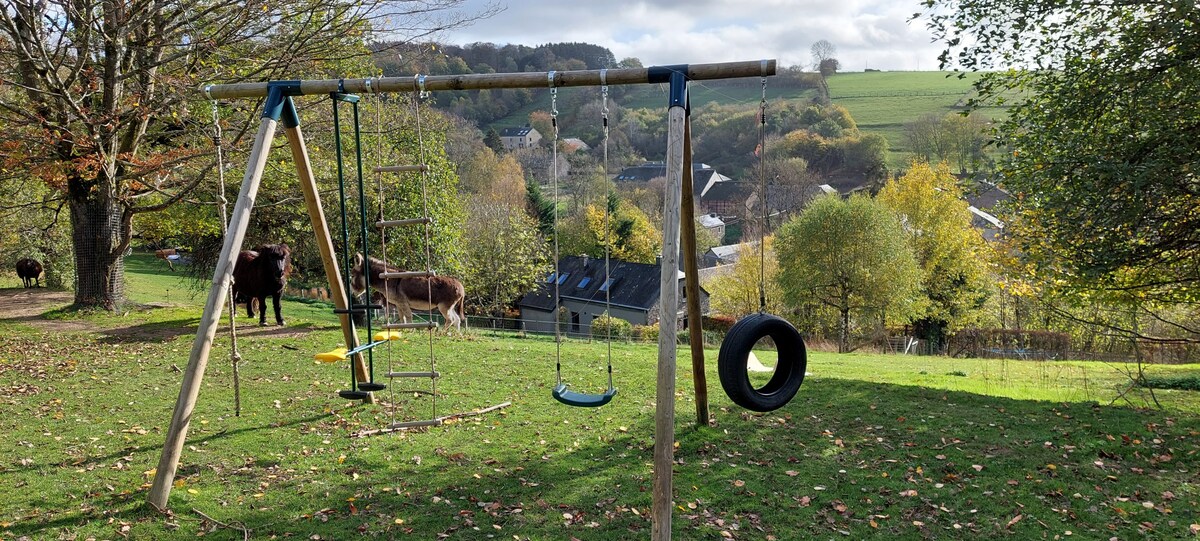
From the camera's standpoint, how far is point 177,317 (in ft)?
50.0

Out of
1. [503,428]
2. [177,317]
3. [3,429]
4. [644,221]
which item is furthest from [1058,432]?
[644,221]

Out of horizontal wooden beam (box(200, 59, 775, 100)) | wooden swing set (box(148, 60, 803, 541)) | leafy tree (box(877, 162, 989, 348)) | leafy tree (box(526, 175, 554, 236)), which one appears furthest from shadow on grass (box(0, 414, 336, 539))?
leafy tree (box(526, 175, 554, 236))

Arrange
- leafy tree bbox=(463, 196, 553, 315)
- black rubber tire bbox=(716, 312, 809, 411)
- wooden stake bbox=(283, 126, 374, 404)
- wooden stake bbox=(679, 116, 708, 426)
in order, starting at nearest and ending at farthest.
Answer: black rubber tire bbox=(716, 312, 809, 411), wooden stake bbox=(679, 116, 708, 426), wooden stake bbox=(283, 126, 374, 404), leafy tree bbox=(463, 196, 553, 315)

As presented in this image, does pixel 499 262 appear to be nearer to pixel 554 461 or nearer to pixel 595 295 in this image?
pixel 595 295

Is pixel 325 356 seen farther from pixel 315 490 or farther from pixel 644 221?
pixel 644 221

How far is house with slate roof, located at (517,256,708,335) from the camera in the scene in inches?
1756

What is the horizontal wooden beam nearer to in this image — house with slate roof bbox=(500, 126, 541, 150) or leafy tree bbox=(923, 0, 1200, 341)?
leafy tree bbox=(923, 0, 1200, 341)

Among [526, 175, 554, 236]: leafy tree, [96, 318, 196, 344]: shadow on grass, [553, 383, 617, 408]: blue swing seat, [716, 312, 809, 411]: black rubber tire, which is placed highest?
[526, 175, 554, 236]: leafy tree

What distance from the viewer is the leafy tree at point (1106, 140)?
9258 mm

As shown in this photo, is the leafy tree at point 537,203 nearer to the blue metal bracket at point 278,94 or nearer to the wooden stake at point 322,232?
the wooden stake at point 322,232

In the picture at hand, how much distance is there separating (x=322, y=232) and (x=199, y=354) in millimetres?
2346

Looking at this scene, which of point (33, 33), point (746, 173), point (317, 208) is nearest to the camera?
point (317, 208)

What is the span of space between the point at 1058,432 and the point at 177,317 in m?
15.1

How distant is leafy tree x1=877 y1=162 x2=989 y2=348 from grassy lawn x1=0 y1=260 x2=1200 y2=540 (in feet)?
91.8
